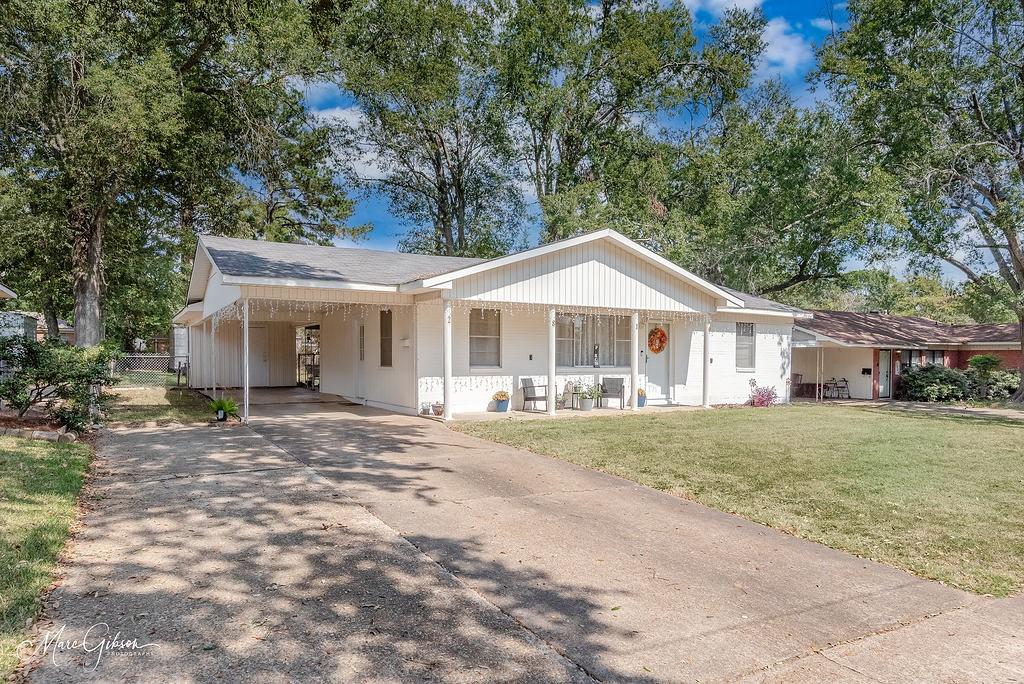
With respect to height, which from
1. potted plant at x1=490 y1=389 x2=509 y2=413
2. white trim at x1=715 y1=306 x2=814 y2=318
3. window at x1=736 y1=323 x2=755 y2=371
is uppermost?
white trim at x1=715 y1=306 x2=814 y2=318

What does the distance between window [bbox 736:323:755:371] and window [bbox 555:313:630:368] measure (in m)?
3.79

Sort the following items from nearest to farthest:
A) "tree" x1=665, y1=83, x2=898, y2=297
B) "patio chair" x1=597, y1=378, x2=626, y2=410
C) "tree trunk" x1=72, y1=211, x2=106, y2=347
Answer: "patio chair" x1=597, y1=378, x2=626, y2=410
"tree trunk" x1=72, y1=211, x2=106, y2=347
"tree" x1=665, y1=83, x2=898, y2=297

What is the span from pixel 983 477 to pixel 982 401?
16039 millimetres

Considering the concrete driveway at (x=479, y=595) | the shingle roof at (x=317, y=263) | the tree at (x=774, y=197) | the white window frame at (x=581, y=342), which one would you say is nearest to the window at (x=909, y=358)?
the tree at (x=774, y=197)

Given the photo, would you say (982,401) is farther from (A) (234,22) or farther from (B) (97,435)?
(A) (234,22)

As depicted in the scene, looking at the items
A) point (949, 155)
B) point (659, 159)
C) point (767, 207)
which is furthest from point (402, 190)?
point (949, 155)

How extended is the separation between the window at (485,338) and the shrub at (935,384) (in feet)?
51.4

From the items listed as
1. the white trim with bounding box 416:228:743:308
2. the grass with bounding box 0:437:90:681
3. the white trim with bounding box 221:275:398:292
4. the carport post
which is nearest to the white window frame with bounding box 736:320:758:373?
the white trim with bounding box 416:228:743:308

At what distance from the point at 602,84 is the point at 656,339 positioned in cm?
1728

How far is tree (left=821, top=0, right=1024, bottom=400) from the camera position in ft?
60.1

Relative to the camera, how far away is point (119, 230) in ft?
58.4

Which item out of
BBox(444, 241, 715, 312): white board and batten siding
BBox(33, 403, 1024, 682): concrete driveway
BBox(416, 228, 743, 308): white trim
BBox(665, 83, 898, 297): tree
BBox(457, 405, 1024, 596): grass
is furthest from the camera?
BBox(665, 83, 898, 297): tree

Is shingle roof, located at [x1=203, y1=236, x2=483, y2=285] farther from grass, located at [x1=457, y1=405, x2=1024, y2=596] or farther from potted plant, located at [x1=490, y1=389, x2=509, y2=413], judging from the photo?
grass, located at [x1=457, y1=405, x2=1024, y2=596]

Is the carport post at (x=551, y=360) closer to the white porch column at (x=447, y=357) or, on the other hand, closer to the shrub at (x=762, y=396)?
the white porch column at (x=447, y=357)
